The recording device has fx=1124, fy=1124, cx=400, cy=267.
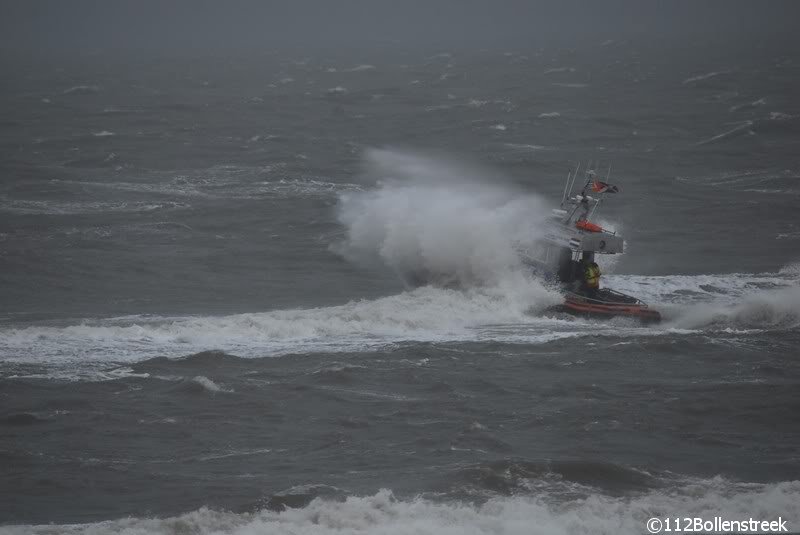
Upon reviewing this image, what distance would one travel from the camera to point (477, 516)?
17141mm

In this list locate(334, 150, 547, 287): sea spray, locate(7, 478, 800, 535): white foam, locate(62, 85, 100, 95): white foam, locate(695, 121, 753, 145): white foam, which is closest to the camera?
locate(7, 478, 800, 535): white foam

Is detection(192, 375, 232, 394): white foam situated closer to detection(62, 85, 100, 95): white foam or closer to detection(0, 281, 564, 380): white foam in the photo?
detection(0, 281, 564, 380): white foam

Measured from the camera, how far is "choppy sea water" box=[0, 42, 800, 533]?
17.9 meters

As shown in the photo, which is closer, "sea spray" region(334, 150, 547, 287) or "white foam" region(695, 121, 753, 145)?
"sea spray" region(334, 150, 547, 287)

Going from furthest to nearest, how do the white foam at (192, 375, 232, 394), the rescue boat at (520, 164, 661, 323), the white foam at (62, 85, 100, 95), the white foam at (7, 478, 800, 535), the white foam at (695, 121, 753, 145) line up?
the white foam at (62, 85, 100, 95) → the white foam at (695, 121, 753, 145) → the rescue boat at (520, 164, 661, 323) → the white foam at (192, 375, 232, 394) → the white foam at (7, 478, 800, 535)

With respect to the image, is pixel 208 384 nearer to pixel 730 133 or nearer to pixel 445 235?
pixel 445 235

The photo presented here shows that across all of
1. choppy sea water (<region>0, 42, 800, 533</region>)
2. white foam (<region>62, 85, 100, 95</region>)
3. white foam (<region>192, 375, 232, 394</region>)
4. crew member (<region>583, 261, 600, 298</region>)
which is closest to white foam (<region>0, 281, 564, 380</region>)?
choppy sea water (<region>0, 42, 800, 533</region>)

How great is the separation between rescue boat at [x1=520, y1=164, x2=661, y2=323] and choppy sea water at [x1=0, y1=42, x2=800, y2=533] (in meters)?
0.50

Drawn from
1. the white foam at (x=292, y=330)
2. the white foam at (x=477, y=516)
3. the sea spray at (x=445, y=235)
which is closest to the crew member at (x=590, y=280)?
the white foam at (x=292, y=330)

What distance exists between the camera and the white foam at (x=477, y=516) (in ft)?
54.4

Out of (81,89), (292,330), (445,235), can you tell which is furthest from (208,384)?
(81,89)

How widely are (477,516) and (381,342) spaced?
29.2ft

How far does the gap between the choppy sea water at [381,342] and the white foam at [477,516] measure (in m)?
0.05

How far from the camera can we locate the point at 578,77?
9981cm
